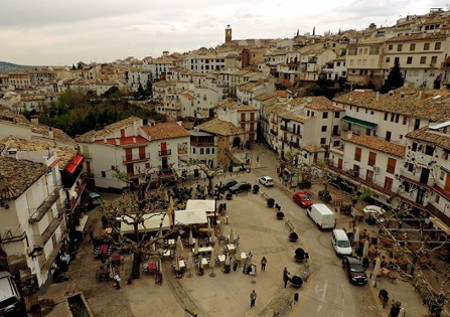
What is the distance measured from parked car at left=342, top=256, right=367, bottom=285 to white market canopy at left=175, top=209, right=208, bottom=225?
1141cm

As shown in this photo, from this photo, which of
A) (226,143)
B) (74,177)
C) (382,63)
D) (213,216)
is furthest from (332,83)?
(74,177)

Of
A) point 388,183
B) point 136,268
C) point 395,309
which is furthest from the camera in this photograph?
point 388,183

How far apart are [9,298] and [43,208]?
563 centimetres

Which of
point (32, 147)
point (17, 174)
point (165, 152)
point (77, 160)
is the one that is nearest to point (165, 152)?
point (165, 152)

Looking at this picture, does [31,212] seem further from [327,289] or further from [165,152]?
[165,152]

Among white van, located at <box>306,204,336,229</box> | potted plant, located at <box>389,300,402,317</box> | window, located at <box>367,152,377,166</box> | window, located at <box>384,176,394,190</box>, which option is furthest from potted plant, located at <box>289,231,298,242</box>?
window, located at <box>367,152,377,166</box>

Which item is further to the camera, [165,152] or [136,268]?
[165,152]

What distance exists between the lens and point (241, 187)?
1481 inches

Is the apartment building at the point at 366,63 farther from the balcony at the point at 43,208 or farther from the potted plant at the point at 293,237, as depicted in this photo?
the balcony at the point at 43,208

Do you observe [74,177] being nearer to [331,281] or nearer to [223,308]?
[223,308]

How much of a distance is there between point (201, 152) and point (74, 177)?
875 inches

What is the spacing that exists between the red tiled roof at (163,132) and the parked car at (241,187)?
943cm

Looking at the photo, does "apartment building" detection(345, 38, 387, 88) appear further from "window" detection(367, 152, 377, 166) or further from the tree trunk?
the tree trunk

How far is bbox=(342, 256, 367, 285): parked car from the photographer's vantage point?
69.5 feet
